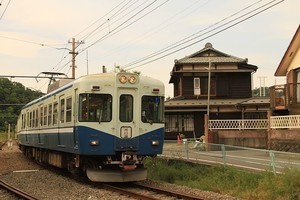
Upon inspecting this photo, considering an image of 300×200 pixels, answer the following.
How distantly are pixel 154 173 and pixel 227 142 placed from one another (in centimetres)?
957

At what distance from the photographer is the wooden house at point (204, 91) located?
33812 millimetres

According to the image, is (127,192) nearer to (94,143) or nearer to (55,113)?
(94,143)

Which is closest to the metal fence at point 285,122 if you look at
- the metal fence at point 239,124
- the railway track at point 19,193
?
the metal fence at point 239,124

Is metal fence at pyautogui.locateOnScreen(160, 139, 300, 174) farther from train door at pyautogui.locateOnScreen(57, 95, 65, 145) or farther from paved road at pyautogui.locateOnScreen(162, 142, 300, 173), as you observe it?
train door at pyautogui.locateOnScreen(57, 95, 65, 145)

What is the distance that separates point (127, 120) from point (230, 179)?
324 cm

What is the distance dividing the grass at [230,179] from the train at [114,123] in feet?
5.50

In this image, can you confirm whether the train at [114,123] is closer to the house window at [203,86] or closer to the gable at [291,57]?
the gable at [291,57]

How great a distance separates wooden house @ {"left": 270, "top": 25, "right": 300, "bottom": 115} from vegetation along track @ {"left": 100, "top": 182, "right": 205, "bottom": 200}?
1225 cm

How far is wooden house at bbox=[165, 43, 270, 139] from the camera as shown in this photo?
111ft

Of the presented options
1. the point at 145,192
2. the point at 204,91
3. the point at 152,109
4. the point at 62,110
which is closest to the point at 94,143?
the point at 145,192

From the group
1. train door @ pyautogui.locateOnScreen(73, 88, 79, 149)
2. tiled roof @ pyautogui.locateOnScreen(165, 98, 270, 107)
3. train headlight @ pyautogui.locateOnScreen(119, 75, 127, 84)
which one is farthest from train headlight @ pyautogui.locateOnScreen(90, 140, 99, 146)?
tiled roof @ pyautogui.locateOnScreen(165, 98, 270, 107)

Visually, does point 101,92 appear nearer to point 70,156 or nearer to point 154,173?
point 70,156

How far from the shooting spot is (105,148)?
467 inches

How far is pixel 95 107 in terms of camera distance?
12055mm
